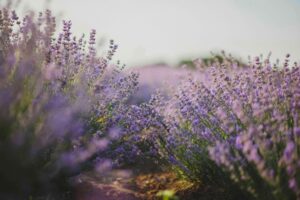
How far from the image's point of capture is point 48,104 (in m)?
2.64

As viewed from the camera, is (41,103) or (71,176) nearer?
(41,103)

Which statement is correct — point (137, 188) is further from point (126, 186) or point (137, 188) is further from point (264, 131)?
point (264, 131)

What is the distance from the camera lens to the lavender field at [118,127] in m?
2.23

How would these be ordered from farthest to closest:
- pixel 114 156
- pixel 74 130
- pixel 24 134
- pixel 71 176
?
pixel 114 156
pixel 71 176
pixel 74 130
pixel 24 134

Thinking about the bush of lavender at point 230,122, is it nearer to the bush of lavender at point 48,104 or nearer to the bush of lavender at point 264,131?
the bush of lavender at point 264,131

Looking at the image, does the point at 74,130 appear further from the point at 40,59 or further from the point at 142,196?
the point at 142,196

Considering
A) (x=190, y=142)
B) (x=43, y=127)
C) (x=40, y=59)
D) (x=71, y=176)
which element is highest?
(x=40, y=59)

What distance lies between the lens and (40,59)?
299 cm

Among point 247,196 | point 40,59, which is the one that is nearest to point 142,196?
point 247,196

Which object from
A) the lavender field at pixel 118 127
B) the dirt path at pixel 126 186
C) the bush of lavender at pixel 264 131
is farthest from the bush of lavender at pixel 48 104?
the bush of lavender at pixel 264 131

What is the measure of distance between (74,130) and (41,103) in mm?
342

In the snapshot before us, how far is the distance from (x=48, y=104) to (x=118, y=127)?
868 millimetres

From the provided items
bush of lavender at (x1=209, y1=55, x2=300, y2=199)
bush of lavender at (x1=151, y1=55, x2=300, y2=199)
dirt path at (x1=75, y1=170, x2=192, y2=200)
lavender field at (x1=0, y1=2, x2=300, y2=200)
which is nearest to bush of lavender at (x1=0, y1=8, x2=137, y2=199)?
lavender field at (x1=0, y1=2, x2=300, y2=200)

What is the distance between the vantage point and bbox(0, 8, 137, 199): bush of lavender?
6.82ft
